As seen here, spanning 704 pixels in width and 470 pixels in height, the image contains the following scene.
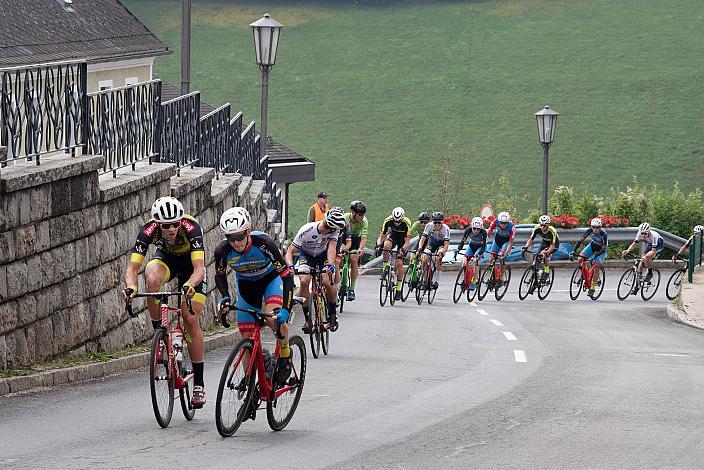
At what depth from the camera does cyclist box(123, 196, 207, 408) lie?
1024cm

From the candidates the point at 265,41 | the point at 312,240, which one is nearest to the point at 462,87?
the point at 265,41

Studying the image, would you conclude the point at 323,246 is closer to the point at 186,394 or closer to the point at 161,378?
the point at 186,394

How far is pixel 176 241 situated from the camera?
1071 cm

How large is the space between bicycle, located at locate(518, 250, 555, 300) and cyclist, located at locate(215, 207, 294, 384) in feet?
61.3

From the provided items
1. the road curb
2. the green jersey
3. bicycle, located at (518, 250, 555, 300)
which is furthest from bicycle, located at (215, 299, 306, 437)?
bicycle, located at (518, 250, 555, 300)

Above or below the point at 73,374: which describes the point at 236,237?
above

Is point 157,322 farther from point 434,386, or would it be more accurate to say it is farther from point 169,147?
point 169,147

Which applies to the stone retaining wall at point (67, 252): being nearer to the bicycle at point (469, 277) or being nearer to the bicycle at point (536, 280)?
the bicycle at point (469, 277)

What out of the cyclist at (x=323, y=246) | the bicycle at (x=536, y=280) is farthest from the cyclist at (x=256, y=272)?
the bicycle at (x=536, y=280)

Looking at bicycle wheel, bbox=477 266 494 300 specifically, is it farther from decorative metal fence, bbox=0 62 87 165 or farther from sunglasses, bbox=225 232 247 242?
sunglasses, bbox=225 232 247 242

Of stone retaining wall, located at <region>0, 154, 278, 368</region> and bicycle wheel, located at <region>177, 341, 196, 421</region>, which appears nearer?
bicycle wheel, located at <region>177, 341, 196, 421</region>

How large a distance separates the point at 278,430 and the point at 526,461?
78.8 inches

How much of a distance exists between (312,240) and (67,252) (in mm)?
4443

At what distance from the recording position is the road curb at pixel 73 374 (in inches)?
456
